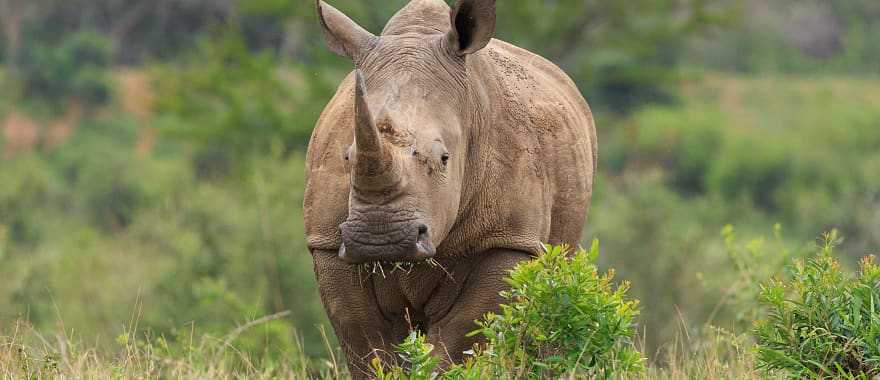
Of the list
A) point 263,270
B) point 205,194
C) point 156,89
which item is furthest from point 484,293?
point 156,89

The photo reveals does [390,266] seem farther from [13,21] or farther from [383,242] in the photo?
[13,21]

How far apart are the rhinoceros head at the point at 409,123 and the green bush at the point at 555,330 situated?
0.45 metres

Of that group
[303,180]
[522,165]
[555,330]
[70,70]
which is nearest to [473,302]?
[522,165]

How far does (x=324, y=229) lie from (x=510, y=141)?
956mm

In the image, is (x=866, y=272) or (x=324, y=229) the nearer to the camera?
(x=866, y=272)

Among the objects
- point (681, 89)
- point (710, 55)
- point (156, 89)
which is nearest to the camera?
point (156, 89)

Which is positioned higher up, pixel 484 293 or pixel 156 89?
pixel 484 293

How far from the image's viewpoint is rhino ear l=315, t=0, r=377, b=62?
688 centimetres

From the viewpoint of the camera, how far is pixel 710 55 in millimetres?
57688

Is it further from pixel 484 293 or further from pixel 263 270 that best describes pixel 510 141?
pixel 263 270

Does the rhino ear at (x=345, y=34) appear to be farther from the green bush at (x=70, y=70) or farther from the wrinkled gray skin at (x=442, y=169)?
the green bush at (x=70, y=70)

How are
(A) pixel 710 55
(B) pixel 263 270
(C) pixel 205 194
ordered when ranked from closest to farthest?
1. (B) pixel 263 270
2. (C) pixel 205 194
3. (A) pixel 710 55

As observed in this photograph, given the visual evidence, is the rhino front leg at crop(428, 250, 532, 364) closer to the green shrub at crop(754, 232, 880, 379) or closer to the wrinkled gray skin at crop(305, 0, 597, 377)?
the wrinkled gray skin at crop(305, 0, 597, 377)

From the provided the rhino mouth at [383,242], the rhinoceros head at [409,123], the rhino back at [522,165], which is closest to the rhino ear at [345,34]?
the rhinoceros head at [409,123]
